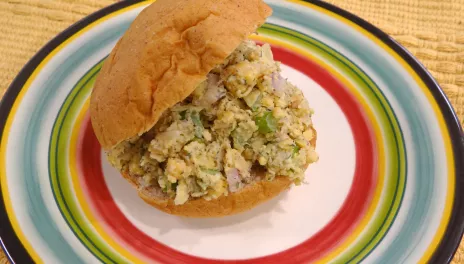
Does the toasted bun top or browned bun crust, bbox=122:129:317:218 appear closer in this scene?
the toasted bun top

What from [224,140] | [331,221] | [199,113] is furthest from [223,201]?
[331,221]

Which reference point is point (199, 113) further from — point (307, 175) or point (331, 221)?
point (331, 221)

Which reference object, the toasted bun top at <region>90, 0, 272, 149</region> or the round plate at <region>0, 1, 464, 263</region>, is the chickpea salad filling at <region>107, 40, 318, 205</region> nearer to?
the toasted bun top at <region>90, 0, 272, 149</region>

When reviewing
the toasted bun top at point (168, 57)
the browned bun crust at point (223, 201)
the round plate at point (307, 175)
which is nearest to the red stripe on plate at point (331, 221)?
the round plate at point (307, 175)

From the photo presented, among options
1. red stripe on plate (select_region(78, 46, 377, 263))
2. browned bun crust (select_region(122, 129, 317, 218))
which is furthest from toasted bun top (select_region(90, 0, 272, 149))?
red stripe on plate (select_region(78, 46, 377, 263))

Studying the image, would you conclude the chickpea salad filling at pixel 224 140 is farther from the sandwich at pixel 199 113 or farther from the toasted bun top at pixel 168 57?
the toasted bun top at pixel 168 57

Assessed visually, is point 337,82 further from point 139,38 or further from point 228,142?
point 139,38

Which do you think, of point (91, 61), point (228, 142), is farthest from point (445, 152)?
point (91, 61)

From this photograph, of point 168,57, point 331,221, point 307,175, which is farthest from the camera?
point 307,175
